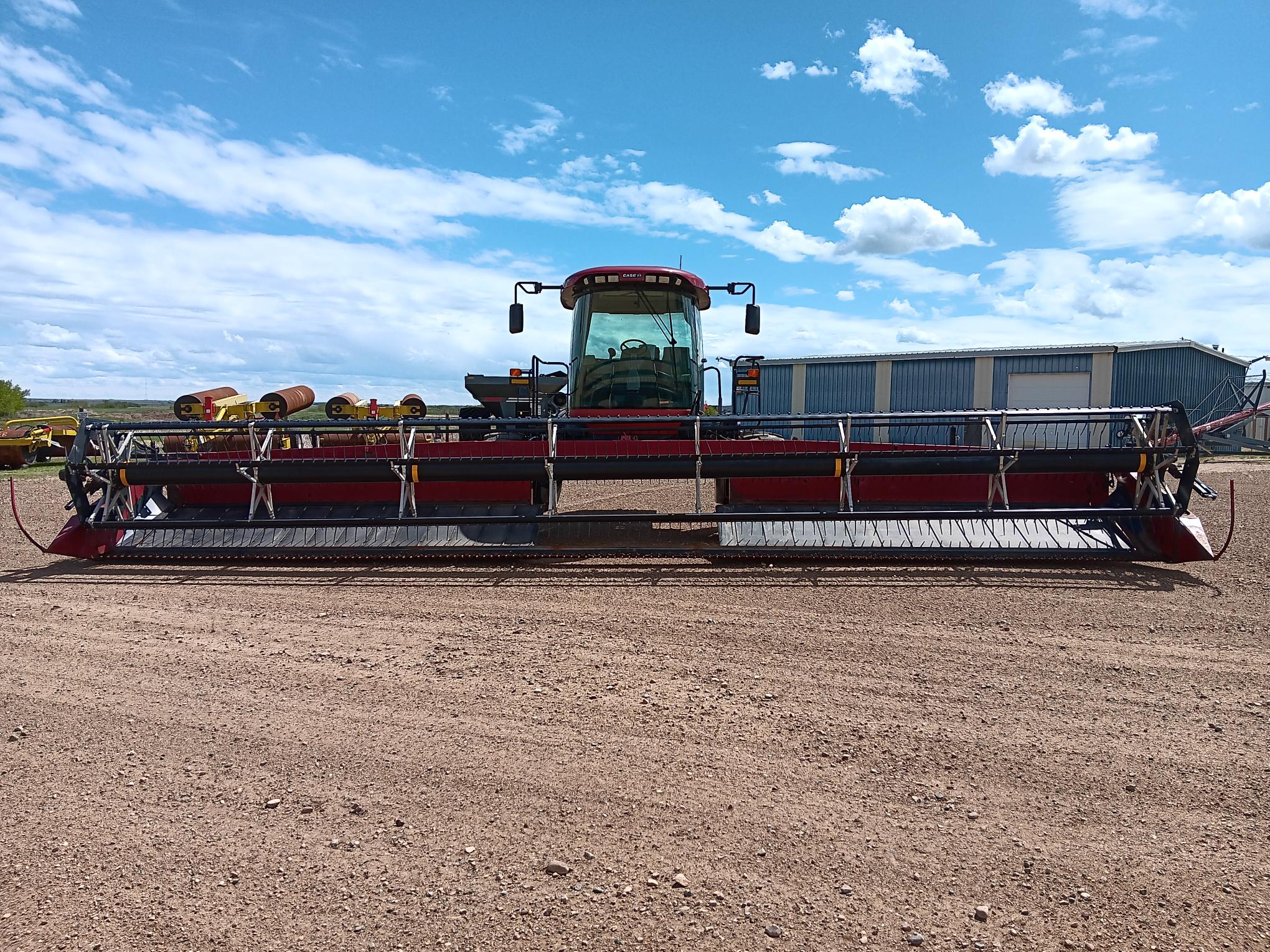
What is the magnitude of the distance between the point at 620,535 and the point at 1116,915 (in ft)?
16.2

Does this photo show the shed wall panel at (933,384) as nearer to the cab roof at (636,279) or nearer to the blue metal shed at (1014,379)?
the blue metal shed at (1014,379)

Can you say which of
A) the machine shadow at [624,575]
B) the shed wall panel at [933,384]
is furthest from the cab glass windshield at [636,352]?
the shed wall panel at [933,384]

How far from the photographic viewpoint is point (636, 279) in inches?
313

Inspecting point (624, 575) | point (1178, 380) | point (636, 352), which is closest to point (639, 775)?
point (624, 575)

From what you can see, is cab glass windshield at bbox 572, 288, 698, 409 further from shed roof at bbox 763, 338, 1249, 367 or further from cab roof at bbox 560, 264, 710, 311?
shed roof at bbox 763, 338, 1249, 367

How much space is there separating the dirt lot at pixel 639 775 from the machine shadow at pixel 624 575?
0.50 m

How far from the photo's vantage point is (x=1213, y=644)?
13.4 ft

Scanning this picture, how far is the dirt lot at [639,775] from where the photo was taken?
6.61ft

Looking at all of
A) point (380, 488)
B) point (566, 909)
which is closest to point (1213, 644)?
point (566, 909)

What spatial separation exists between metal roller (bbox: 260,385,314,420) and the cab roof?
33.7 feet

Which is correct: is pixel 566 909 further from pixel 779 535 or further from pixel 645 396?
pixel 645 396

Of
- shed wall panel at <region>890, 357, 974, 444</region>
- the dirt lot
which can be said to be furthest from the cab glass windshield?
shed wall panel at <region>890, 357, 974, 444</region>

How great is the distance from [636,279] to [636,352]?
73cm

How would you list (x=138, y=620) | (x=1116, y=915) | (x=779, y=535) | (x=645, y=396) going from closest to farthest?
(x=1116, y=915), (x=138, y=620), (x=779, y=535), (x=645, y=396)
